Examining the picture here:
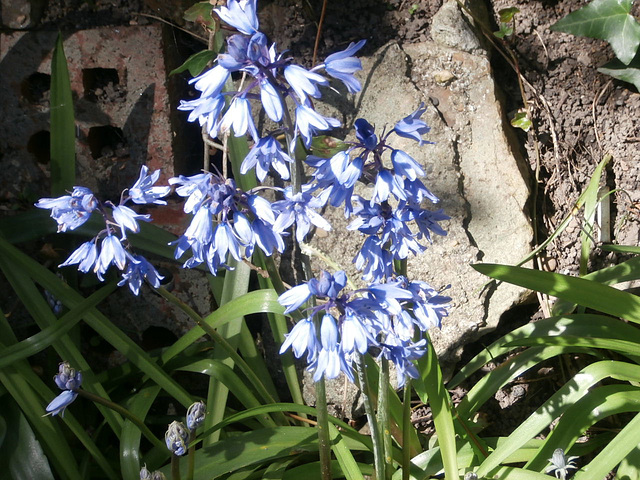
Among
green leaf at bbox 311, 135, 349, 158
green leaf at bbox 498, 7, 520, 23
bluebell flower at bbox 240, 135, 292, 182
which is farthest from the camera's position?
green leaf at bbox 498, 7, 520, 23

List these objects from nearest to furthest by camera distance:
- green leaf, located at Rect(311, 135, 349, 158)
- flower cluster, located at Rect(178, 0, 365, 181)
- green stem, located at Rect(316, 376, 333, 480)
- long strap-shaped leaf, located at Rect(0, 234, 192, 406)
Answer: flower cluster, located at Rect(178, 0, 365, 181) → green leaf, located at Rect(311, 135, 349, 158) → green stem, located at Rect(316, 376, 333, 480) → long strap-shaped leaf, located at Rect(0, 234, 192, 406)

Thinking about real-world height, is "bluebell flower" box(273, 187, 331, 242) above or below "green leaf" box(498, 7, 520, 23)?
below

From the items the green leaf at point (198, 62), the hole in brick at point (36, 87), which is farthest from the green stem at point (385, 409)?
the hole in brick at point (36, 87)

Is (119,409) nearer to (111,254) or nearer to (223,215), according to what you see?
(111,254)

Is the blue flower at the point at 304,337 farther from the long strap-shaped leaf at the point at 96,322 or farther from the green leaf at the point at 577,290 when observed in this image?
the long strap-shaped leaf at the point at 96,322

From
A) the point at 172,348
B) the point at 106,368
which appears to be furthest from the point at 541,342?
the point at 106,368

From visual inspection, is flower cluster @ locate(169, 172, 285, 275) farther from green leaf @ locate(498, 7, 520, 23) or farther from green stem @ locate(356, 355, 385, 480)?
green leaf @ locate(498, 7, 520, 23)

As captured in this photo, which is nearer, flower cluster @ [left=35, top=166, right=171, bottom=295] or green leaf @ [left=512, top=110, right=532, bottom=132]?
flower cluster @ [left=35, top=166, right=171, bottom=295]

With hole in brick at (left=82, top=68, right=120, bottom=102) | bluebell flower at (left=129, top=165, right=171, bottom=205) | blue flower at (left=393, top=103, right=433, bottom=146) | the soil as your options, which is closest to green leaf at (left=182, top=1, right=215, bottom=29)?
the soil
